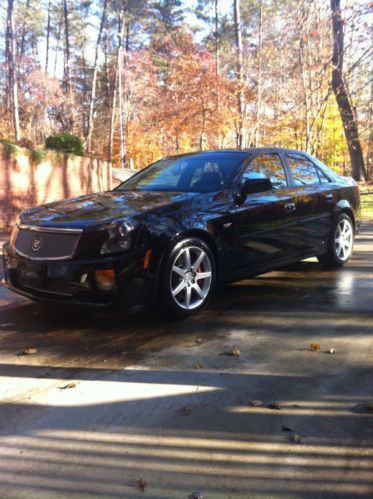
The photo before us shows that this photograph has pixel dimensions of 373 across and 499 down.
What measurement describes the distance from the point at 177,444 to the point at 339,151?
3868 cm

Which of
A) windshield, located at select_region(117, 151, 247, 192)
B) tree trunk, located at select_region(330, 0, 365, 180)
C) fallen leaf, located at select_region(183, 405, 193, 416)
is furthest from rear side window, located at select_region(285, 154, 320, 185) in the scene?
tree trunk, located at select_region(330, 0, 365, 180)

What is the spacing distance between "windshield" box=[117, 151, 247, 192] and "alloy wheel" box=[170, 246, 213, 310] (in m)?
0.82

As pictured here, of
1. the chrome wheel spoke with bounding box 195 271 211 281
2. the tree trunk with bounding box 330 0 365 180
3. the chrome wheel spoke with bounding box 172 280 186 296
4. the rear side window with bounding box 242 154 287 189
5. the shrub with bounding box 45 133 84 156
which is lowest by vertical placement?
the chrome wheel spoke with bounding box 172 280 186 296

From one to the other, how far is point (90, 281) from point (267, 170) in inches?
105

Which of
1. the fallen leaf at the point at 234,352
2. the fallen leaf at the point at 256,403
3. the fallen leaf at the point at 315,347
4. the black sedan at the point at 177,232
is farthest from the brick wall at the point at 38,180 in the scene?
the fallen leaf at the point at 256,403

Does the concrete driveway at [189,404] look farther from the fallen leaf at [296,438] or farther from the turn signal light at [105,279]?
the turn signal light at [105,279]

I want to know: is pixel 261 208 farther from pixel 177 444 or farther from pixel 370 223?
pixel 370 223

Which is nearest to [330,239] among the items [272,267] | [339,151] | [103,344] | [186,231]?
[272,267]

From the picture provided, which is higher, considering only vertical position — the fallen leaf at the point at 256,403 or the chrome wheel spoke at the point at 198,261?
the chrome wheel spoke at the point at 198,261

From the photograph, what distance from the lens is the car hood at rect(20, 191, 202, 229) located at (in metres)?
4.30

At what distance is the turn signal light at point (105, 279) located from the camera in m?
4.06

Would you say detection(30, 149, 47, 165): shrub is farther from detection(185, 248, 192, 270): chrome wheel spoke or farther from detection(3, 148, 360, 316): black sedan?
detection(185, 248, 192, 270): chrome wheel spoke

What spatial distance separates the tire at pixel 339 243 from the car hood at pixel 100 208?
2643mm

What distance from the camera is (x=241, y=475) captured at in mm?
2262
